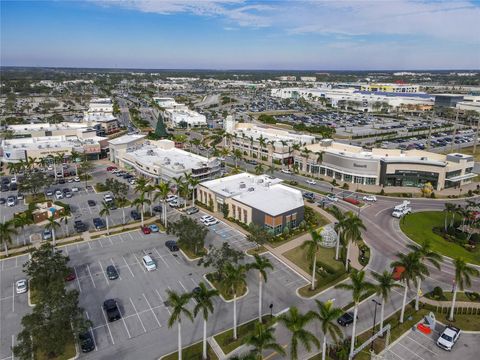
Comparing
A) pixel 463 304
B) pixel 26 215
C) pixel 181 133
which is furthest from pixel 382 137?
pixel 26 215

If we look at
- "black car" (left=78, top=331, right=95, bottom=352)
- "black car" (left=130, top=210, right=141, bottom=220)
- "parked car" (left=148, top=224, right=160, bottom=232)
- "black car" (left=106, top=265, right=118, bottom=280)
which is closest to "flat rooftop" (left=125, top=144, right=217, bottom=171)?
"black car" (left=130, top=210, right=141, bottom=220)

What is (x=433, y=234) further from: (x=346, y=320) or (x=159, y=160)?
(x=159, y=160)

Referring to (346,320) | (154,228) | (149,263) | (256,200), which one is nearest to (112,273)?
(149,263)

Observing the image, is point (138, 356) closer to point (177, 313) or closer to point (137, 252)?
point (177, 313)

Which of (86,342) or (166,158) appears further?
(166,158)

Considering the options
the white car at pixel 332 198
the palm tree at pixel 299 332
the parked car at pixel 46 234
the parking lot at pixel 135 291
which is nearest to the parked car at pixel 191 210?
the parking lot at pixel 135 291
